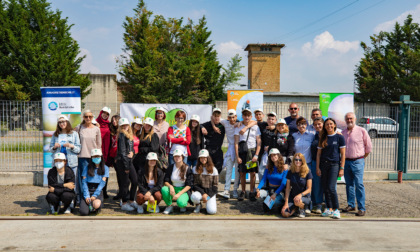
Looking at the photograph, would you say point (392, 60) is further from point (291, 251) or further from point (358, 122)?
point (291, 251)

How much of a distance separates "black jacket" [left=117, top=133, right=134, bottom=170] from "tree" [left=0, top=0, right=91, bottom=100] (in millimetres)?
21192

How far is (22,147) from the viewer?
8602 mm

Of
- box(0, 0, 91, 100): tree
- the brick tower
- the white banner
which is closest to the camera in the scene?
the white banner

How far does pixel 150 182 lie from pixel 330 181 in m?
3.31

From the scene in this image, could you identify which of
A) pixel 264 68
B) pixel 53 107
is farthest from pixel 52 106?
pixel 264 68

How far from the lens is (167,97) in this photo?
26.5m

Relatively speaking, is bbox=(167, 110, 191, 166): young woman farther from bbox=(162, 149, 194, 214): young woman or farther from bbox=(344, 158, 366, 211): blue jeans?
bbox=(344, 158, 366, 211): blue jeans

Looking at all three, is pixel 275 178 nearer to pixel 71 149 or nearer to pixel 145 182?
pixel 145 182

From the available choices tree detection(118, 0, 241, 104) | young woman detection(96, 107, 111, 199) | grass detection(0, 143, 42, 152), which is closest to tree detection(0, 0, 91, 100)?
tree detection(118, 0, 241, 104)

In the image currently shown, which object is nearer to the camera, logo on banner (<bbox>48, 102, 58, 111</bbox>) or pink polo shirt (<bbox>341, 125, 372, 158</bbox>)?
pink polo shirt (<bbox>341, 125, 372, 158</bbox>)

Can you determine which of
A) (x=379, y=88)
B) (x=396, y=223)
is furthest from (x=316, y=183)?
(x=379, y=88)

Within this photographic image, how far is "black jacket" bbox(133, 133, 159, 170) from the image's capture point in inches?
249

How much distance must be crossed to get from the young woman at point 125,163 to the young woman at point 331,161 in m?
3.54

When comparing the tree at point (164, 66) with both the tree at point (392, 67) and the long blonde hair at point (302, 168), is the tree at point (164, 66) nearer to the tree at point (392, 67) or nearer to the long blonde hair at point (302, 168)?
the tree at point (392, 67)
